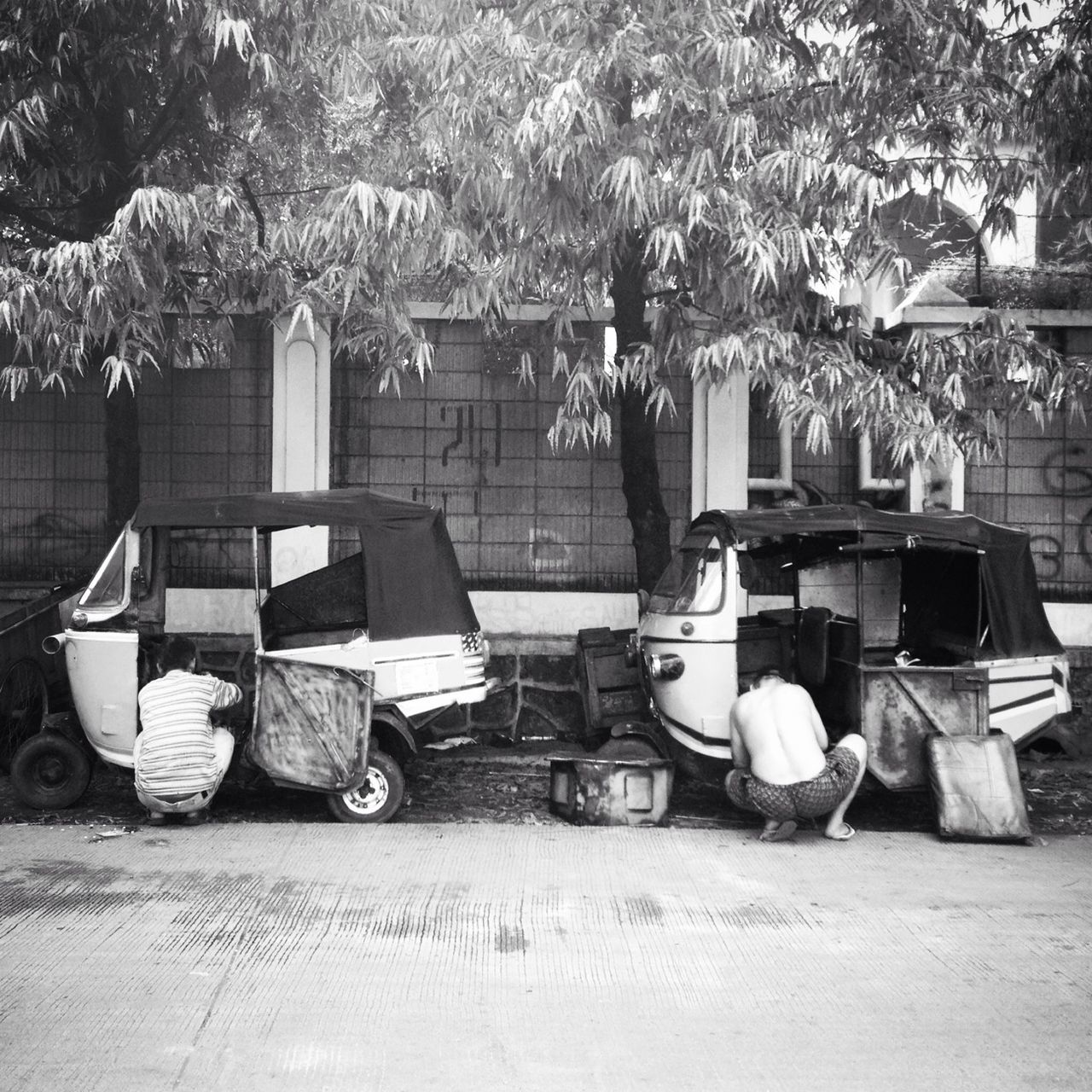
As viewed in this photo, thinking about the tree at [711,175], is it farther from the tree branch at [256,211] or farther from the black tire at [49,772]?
Result: the black tire at [49,772]

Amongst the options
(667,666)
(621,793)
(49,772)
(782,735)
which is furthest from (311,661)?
(782,735)

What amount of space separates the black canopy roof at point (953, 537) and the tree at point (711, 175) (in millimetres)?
610

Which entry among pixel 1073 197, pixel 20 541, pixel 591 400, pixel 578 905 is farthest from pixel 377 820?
pixel 1073 197

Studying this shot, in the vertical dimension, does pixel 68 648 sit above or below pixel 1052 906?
above

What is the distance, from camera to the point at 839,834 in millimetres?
7645

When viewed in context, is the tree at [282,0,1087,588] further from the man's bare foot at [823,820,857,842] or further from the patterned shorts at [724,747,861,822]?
the man's bare foot at [823,820,857,842]

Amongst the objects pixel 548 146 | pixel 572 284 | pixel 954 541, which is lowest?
pixel 954 541

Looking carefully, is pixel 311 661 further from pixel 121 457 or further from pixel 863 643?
pixel 863 643

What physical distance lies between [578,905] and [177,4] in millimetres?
6418

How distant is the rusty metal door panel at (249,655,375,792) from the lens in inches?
308

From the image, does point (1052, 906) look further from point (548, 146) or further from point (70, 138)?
point (70, 138)

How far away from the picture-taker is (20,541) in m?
11.2

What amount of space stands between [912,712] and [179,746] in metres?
4.62

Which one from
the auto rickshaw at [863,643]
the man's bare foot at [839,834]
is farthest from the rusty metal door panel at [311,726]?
the man's bare foot at [839,834]
